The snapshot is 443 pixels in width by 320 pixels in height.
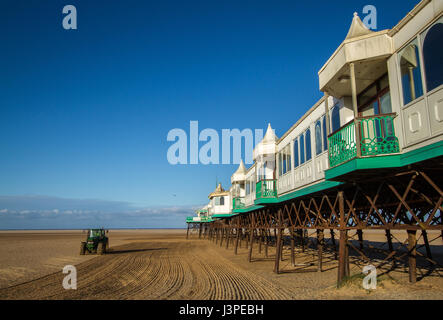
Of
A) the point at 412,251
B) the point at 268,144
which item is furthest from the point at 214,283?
the point at 268,144

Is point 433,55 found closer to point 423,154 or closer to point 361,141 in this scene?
point 423,154

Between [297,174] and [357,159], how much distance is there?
6.50 metres

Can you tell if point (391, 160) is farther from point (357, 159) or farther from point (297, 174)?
point (297, 174)

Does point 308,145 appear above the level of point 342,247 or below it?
above

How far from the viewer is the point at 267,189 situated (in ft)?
54.1

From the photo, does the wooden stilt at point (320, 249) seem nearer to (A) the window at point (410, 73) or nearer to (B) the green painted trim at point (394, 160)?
(B) the green painted trim at point (394, 160)

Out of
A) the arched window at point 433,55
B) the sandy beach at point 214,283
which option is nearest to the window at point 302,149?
the sandy beach at point 214,283

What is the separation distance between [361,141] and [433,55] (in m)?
2.33

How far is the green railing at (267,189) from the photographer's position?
16422 millimetres

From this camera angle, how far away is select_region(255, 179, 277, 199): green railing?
16.4m

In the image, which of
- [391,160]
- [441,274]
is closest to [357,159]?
[391,160]

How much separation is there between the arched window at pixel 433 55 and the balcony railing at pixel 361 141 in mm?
1196

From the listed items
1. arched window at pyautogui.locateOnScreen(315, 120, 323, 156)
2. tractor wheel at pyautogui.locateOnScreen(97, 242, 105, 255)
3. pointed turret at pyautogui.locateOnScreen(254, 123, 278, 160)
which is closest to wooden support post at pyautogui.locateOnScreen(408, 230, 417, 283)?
arched window at pyautogui.locateOnScreen(315, 120, 323, 156)

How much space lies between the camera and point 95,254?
26.1 m
